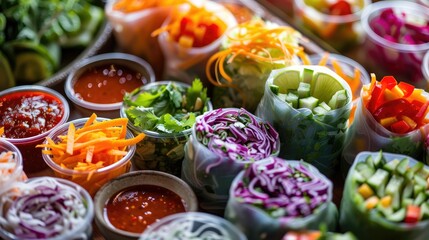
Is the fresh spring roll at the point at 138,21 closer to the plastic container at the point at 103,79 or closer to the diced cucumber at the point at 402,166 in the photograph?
the plastic container at the point at 103,79

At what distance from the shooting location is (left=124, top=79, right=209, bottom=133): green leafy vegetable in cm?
205

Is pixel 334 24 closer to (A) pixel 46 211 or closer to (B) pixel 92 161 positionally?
(B) pixel 92 161

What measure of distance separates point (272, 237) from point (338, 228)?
12.2 inches

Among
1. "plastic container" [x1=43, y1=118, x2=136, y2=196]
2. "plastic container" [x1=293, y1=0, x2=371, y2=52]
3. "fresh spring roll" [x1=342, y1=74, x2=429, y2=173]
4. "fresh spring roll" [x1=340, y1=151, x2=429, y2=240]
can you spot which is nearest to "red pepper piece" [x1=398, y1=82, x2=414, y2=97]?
"fresh spring roll" [x1=342, y1=74, x2=429, y2=173]

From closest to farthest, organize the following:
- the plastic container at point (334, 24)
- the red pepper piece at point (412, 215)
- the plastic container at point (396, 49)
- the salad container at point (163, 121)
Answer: the red pepper piece at point (412, 215) → the salad container at point (163, 121) → the plastic container at point (396, 49) → the plastic container at point (334, 24)

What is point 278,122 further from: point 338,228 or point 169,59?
point 169,59

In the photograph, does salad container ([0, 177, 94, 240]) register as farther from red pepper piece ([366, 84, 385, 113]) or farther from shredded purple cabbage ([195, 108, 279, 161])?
red pepper piece ([366, 84, 385, 113])

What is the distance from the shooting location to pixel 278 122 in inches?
77.9

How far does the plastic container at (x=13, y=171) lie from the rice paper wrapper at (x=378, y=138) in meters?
1.16

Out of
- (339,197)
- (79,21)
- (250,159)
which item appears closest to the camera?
(250,159)

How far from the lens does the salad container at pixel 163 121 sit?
2043mm

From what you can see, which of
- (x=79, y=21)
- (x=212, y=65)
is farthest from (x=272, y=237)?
(x=79, y=21)

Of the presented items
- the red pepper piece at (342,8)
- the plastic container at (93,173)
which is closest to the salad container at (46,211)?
the plastic container at (93,173)

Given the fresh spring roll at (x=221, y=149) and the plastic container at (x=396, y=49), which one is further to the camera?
the plastic container at (x=396, y=49)
